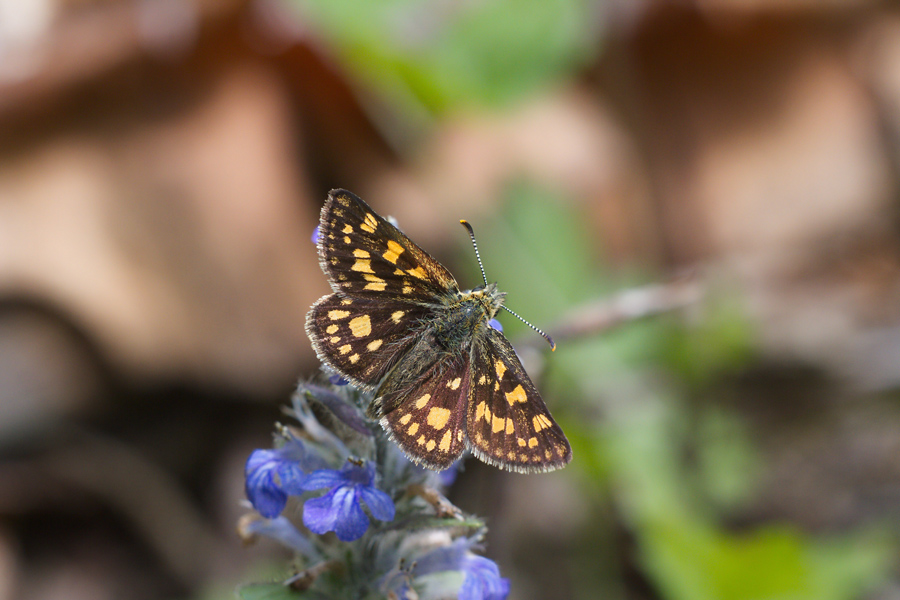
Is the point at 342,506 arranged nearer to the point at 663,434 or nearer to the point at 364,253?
the point at 364,253

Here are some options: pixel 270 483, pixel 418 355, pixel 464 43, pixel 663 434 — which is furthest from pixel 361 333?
pixel 663 434

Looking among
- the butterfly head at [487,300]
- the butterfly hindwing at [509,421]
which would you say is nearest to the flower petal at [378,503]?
the butterfly hindwing at [509,421]

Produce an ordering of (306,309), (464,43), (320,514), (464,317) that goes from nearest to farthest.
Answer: (320,514) → (464,317) → (464,43) → (306,309)

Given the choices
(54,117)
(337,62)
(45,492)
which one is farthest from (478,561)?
(54,117)

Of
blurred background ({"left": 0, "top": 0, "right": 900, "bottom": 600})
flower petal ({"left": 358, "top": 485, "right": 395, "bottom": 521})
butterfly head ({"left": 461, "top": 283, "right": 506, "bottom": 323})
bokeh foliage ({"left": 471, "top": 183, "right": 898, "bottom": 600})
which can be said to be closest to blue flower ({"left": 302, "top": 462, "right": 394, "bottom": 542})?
flower petal ({"left": 358, "top": 485, "right": 395, "bottom": 521})

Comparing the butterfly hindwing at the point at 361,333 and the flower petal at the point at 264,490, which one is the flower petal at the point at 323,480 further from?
the butterfly hindwing at the point at 361,333

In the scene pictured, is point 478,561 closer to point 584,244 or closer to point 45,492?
point 584,244
